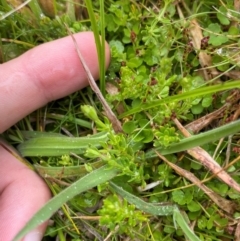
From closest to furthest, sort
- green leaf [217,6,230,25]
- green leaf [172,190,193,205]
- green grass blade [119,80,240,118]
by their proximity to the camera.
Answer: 1. green grass blade [119,80,240,118]
2. green leaf [172,190,193,205]
3. green leaf [217,6,230,25]

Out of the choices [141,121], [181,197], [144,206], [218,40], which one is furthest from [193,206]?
[218,40]

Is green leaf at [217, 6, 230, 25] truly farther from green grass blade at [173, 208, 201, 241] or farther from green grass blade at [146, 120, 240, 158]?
green grass blade at [173, 208, 201, 241]

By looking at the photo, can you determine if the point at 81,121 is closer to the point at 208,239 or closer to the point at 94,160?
the point at 94,160

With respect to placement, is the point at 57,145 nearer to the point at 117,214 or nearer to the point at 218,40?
the point at 117,214

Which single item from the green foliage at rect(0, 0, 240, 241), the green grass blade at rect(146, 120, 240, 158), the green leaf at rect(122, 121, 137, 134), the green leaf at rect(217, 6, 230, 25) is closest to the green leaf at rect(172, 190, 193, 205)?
the green foliage at rect(0, 0, 240, 241)

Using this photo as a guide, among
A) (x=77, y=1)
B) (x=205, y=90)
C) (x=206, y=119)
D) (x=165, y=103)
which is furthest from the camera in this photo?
(x=77, y=1)

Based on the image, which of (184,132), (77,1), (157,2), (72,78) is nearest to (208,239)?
(184,132)
